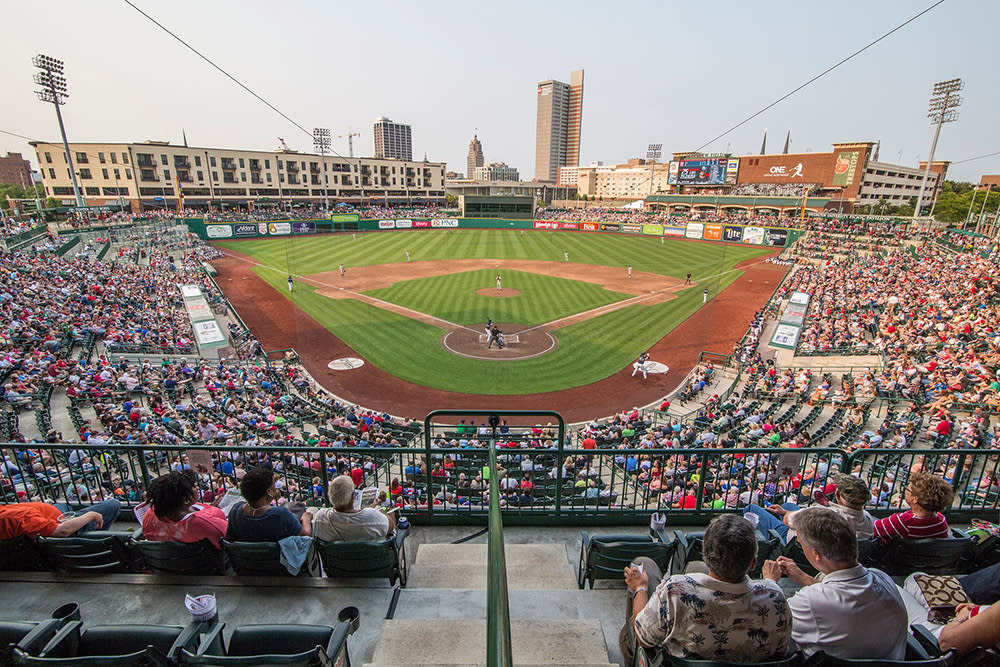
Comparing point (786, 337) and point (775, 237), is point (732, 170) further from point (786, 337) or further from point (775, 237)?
point (786, 337)

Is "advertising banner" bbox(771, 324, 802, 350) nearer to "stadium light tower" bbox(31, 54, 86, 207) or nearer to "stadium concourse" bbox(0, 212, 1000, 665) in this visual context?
"stadium concourse" bbox(0, 212, 1000, 665)

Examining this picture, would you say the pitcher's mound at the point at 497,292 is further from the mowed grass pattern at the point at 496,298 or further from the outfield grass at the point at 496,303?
the outfield grass at the point at 496,303

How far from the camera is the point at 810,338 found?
24922 mm

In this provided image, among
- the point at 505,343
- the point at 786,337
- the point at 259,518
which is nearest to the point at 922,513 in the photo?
the point at 259,518

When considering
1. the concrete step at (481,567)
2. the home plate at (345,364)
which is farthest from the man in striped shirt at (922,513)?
the home plate at (345,364)

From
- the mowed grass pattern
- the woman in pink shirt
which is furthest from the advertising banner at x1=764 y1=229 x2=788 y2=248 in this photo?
the woman in pink shirt

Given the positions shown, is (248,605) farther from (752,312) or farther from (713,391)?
(752,312)

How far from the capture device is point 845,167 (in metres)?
84.0

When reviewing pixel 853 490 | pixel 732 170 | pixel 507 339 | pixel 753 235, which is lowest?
pixel 507 339

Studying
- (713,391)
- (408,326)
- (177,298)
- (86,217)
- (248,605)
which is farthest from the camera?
(86,217)

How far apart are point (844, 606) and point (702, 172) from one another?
10610 centimetres

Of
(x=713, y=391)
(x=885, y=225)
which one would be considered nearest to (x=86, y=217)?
(x=713, y=391)

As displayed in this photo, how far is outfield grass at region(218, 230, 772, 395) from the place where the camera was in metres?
22.6

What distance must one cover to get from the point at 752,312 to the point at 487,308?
18.5 meters
